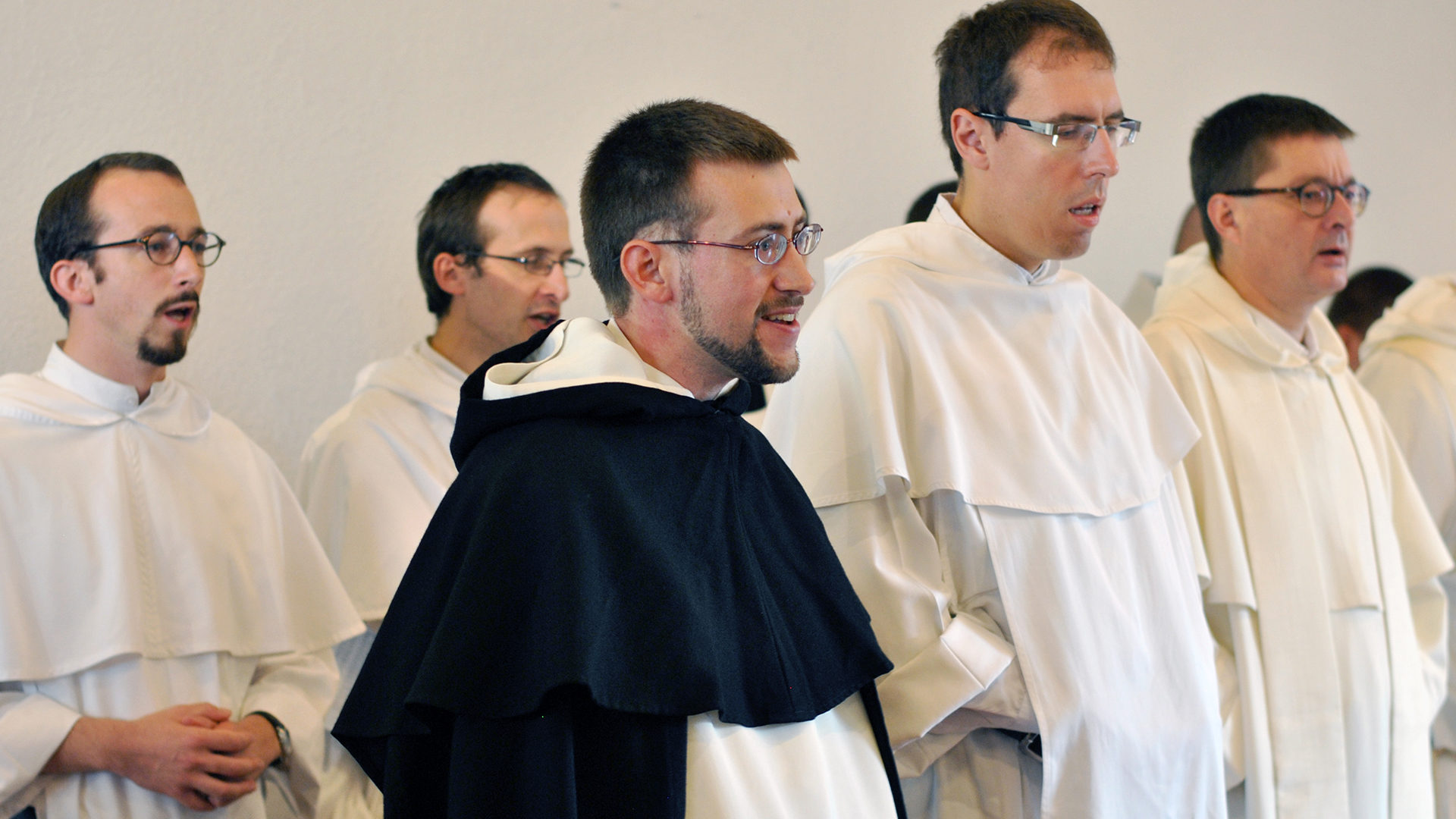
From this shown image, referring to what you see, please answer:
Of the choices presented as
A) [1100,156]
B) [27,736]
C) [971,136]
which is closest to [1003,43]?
[971,136]

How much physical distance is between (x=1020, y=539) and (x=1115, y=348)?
2.37 ft

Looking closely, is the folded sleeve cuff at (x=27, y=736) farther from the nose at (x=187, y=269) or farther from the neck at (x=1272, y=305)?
the neck at (x=1272, y=305)

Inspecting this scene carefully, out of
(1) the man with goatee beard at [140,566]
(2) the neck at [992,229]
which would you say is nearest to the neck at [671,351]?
(2) the neck at [992,229]

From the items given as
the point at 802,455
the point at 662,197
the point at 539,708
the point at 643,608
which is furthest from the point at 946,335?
the point at 539,708

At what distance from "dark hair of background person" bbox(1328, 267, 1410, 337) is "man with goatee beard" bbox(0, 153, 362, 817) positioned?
17.2 feet

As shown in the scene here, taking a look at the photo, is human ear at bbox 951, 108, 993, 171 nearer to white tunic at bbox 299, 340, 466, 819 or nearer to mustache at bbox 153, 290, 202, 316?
white tunic at bbox 299, 340, 466, 819

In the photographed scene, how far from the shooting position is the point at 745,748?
2.17 m

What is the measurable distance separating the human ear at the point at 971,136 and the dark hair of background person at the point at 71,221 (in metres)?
2.01

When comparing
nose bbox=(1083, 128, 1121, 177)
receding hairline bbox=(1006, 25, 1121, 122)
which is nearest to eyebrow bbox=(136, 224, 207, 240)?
receding hairline bbox=(1006, 25, 1121, 122)

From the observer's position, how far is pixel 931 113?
5570mm

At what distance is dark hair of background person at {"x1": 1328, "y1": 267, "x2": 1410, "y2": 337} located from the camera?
20.8 feet

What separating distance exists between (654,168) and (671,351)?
1.14ft

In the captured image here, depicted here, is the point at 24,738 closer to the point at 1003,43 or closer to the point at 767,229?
the point at 767,229

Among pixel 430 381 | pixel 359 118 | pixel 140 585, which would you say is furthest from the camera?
pixel 359 118
